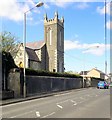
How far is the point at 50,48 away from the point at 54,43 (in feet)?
6.67

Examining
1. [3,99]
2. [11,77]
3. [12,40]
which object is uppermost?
[12,40]

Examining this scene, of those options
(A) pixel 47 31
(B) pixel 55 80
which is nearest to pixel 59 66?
(A) pixel 47 31

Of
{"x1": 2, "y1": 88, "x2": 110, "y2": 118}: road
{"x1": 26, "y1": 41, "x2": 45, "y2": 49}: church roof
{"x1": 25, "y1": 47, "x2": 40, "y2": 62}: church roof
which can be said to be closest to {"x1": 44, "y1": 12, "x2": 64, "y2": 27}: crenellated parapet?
{"x1": 26, "y1": 41, "x2": 45, "y2": 49}: church roof

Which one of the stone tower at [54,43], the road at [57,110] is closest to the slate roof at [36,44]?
the stone tower at [54,43]

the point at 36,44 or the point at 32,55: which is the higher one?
the point at 36,44

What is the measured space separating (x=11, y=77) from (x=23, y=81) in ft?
4.13

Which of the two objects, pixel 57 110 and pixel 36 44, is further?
pixel 36 44

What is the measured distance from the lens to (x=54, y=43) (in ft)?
305

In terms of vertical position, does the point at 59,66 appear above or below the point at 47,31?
below

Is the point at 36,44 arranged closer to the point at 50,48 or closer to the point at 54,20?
the point at 50,48

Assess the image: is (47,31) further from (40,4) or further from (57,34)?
(40,4)

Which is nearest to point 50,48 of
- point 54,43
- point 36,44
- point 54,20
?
point 54,43

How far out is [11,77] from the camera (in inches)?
1145

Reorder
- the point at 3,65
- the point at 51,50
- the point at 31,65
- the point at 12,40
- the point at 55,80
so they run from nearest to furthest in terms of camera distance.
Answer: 1. the point at 3,65
2. the point at 55,80
3. the point at 12,40
4. the point at 31,65
5. the point at 51,50
